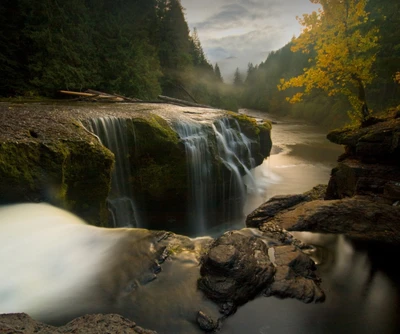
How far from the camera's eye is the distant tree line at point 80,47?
12.7 metres

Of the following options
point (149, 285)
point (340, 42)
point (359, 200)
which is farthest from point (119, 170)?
point (340, 42)

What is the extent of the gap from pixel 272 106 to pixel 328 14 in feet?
231

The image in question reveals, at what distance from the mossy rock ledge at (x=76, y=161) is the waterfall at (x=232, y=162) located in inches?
108

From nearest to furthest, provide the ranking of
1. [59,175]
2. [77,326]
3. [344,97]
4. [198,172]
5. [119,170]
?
[77,326] → [59,175] → [119,170] → [198,172] → [344,97]

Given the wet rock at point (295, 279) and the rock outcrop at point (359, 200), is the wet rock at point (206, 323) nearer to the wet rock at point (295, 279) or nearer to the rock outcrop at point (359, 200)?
the wet rock at point (295, 279)

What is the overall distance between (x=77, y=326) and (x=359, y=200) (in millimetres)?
6815

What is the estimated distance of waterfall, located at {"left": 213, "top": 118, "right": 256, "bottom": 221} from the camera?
35.5 ft

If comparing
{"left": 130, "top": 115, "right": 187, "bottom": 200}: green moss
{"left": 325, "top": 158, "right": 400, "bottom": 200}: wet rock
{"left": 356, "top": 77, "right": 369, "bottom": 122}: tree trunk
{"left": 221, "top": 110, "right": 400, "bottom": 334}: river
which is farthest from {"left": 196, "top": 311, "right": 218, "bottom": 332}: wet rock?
{"left": 356, "top": 77, "right": 369, "bottom": 122}: tree trunk

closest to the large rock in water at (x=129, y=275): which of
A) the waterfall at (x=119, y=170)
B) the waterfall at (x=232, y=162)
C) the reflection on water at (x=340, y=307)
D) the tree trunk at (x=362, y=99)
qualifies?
the reflection on water at (x=340, y=307)

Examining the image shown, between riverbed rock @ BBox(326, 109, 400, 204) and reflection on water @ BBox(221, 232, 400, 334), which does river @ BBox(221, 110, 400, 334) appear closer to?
reflection on water @ BBox(221, 232, 400, 334)

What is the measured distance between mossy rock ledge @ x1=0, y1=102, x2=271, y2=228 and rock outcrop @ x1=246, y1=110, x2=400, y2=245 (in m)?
3.66

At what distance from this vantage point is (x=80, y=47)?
1540 centimetres

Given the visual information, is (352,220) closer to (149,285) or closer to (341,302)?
(341,302)

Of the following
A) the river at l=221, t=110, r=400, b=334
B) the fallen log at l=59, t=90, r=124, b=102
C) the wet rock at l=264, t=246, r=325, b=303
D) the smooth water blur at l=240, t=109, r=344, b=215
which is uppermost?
the fallen log at l=59, t=90, r=124, b=102
